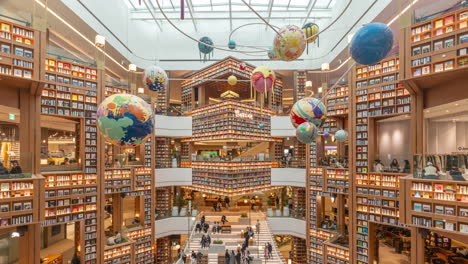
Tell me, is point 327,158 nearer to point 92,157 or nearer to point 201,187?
point 201,187

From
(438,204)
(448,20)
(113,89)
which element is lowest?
(438,204)

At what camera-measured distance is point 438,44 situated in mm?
7141

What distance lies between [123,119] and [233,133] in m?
11.4

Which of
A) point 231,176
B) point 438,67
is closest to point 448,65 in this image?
point 438,67

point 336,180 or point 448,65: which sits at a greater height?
point 448,65

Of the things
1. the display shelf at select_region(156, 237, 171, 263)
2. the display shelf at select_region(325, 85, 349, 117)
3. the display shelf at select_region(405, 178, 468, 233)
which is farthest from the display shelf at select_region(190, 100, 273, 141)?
the display shelf at select_region(405, 178, 468, 233)

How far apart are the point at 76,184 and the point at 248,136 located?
355 inches

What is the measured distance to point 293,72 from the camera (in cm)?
1722

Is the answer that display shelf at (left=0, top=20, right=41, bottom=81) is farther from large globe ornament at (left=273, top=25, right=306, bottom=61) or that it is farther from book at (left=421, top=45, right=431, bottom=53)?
book at (left=421, top=45, right=431, bottom=53)

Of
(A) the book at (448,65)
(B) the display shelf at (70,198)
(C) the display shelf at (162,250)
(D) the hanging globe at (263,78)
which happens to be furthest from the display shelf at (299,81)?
(B) the display shelf at (70,198)

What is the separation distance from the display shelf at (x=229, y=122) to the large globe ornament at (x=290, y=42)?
410 inches

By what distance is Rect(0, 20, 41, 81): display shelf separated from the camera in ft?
24.3

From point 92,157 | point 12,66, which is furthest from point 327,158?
point 12,66

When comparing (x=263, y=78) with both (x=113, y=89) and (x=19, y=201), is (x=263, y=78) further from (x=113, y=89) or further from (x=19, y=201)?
(x=113, y=89)
